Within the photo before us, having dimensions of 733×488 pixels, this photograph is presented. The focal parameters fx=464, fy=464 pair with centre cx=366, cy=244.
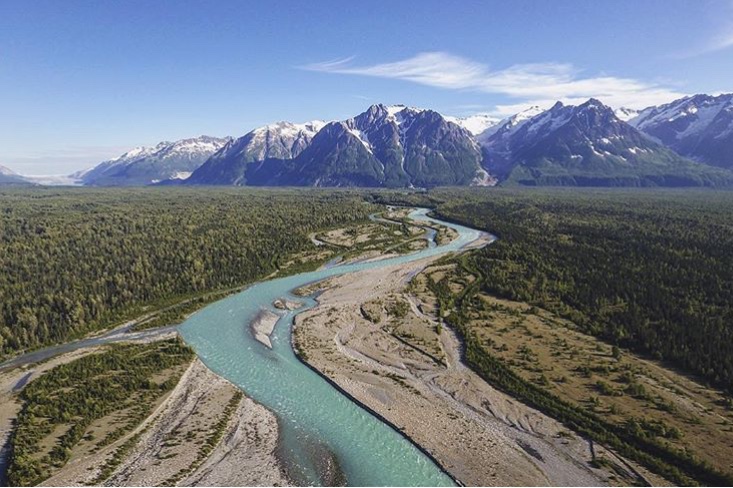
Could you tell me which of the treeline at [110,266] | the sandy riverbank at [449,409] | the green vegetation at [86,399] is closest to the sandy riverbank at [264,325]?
the sandy riverbank at [449,409]

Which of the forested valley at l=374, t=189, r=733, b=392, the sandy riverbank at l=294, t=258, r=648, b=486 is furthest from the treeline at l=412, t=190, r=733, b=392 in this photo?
the sandy riverbank at l=294, t=258, r=648, b=486

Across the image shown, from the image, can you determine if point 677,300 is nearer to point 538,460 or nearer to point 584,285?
point 584,285

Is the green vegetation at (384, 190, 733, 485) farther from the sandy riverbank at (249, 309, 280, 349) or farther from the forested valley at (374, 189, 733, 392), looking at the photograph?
the sandy riverbank at (249, 309, 280, 349)

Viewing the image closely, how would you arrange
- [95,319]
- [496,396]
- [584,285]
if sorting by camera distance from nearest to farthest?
1. [496,396]
2. [95,319]
3. [584,285]

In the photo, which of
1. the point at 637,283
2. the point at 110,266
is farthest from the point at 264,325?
the point at 637,283

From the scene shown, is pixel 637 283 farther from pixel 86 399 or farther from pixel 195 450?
pixel 86 399

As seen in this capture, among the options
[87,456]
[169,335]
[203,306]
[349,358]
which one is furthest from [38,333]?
[349,358]
